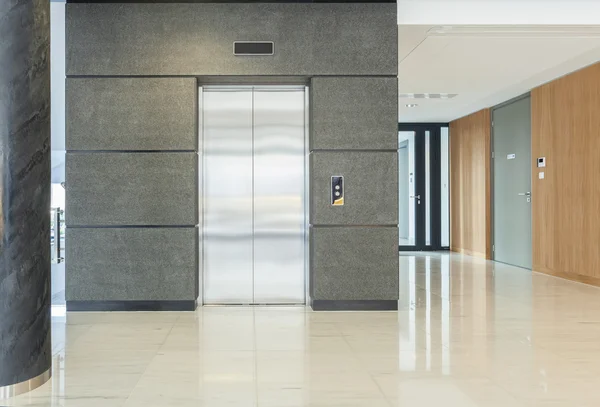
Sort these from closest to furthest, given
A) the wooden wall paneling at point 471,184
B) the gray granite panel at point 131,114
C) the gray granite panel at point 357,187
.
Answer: the gray granite panel at point 131,114
the gray granite panel at point 357,187
the wooden wall paneling at point 471,184

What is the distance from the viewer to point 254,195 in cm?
636

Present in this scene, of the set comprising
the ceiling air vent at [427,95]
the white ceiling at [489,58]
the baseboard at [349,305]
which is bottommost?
the baseboard at [349,305]

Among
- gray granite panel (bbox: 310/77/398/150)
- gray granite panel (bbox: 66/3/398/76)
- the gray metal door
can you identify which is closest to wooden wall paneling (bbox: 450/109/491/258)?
the gray metal door

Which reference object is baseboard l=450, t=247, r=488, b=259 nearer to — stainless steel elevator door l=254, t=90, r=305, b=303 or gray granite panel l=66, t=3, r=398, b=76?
stainless steel elevator door l=254, t=90, r=305, b=303

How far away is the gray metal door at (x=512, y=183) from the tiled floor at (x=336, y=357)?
11.9ft

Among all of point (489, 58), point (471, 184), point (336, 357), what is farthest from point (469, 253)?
point (336, 357)

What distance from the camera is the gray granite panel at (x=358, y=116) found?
5969mm

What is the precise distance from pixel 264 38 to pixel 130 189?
2.09 meters

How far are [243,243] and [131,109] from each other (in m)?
1.84

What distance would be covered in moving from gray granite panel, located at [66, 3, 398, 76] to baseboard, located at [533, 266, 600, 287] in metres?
4.33

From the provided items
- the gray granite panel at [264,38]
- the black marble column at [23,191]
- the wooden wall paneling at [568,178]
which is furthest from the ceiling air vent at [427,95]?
the black marble column at [23,191]

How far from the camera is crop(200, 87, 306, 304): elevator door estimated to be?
6.32 m

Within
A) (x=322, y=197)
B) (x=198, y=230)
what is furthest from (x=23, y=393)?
(x=322, y=197)

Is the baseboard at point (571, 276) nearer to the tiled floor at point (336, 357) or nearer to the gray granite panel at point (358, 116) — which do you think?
the tiled floor at point (336, 357)
